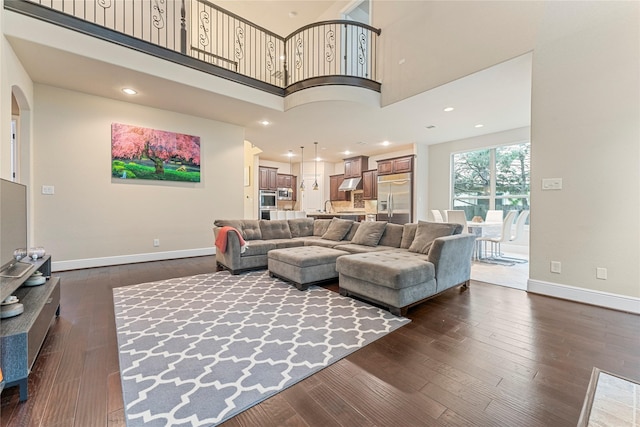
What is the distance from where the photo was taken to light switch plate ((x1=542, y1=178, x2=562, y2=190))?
311cm

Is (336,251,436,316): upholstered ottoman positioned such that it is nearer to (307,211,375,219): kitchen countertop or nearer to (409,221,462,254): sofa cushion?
(409,221,462,254): sofa cushion

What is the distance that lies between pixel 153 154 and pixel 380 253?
4.48 meters

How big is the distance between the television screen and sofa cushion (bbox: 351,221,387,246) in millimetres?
3752

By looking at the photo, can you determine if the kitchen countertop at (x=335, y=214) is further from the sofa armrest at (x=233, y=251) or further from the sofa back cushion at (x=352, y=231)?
the sofa armrest at (x=233, y=251)

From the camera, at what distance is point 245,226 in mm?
4719

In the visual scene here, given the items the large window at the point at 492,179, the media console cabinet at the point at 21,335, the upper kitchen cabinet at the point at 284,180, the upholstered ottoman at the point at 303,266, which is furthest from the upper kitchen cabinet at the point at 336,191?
the media console cabinet at the point at 21,335

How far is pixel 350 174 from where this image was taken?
9.44 m

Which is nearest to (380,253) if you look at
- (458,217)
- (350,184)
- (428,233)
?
(428,233)

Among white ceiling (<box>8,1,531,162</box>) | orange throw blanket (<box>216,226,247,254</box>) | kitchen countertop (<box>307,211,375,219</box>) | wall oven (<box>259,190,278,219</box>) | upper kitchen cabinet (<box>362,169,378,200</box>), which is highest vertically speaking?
white ceiling (<box>8,1,531,162</box>)

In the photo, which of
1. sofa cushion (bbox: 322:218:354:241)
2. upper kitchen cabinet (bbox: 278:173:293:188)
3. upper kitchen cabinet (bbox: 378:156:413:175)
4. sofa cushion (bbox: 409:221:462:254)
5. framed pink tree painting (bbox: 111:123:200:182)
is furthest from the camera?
upper kitchen cabinet (bbox: 278:173:293:188)

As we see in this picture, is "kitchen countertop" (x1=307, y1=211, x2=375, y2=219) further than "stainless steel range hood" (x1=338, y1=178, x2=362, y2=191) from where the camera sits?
No

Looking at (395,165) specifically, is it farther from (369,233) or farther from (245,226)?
(245,226)

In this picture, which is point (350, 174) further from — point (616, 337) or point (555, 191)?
point (616, 337)

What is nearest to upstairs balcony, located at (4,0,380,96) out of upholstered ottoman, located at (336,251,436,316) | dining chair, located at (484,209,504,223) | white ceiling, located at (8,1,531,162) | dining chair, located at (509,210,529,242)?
white ceiling, located at (8,1,531,162)
